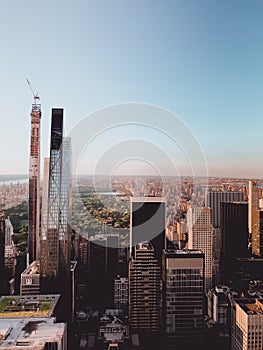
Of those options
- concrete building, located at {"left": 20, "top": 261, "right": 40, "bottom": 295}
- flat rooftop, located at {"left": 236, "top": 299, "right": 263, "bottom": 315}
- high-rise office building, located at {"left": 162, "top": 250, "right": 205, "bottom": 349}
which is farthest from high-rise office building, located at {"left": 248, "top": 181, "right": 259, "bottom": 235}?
concrete building, located at {"left": 20, "top": 261, "right": 40, "bottom": 295}

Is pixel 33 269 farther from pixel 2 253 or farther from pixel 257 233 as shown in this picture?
pixel 257 233

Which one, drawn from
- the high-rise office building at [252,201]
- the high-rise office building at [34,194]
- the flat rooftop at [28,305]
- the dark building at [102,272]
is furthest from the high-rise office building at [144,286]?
the high-rise office building at [252,201]

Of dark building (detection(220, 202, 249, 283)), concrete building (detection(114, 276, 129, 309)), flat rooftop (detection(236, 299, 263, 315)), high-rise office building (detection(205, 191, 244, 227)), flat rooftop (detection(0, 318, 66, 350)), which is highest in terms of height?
high-rise office building (detection(205, 191, 244, 227))

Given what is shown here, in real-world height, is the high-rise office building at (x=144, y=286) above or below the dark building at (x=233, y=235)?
below

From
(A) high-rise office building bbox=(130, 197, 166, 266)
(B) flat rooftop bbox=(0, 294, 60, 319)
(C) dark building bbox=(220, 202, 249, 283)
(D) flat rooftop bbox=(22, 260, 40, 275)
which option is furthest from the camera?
(C) dark building bbox=(220, 202, 249, 283)

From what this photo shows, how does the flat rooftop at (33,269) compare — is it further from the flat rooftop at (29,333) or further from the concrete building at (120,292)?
the flat rooftop at (29,333)

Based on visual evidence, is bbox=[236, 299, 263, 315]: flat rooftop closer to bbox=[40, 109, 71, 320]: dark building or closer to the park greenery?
the park greenery
